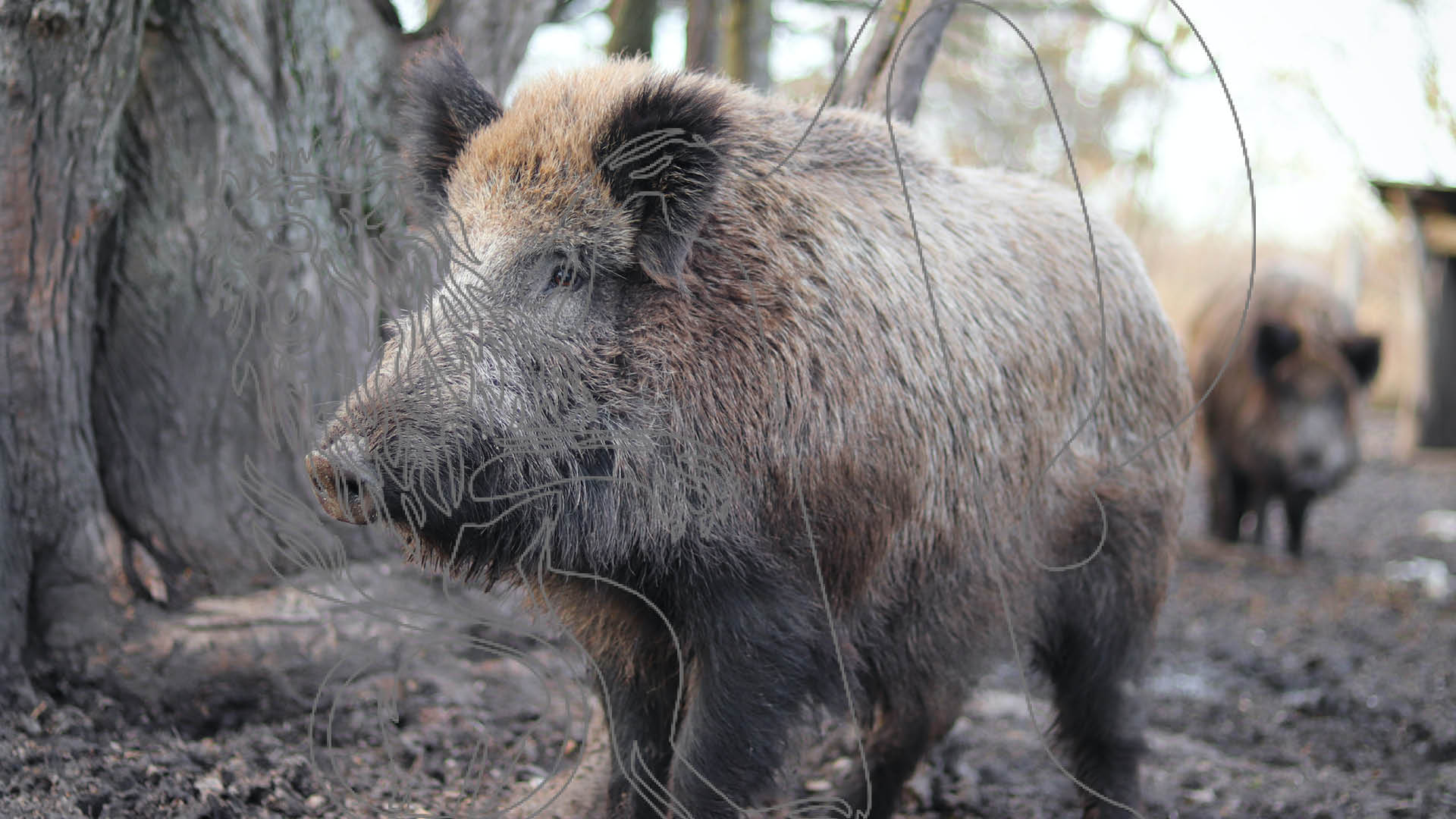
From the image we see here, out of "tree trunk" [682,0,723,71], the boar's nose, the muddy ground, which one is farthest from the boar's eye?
"tree trunk" [682,0,723,71]

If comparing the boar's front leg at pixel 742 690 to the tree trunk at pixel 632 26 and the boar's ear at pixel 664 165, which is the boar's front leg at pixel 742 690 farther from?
the tree trunk at pixel 632 26

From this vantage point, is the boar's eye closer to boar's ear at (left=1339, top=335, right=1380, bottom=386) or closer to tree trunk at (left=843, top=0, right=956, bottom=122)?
tree trunk at (left=843, top=0, right=956, bottom=122)

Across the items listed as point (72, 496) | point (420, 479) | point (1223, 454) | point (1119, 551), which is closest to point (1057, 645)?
point (1119, 551)

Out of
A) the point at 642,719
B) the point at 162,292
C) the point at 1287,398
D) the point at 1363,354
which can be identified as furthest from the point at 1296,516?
the point at 162,292

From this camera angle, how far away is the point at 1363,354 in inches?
333

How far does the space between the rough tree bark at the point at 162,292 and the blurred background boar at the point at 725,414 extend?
0.80m

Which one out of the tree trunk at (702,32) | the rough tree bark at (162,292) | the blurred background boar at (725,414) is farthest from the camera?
the tree trunk at (702,32)

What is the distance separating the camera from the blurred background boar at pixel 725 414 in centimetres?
231

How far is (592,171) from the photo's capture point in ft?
7.98

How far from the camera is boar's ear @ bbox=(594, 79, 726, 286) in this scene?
2.36 metres

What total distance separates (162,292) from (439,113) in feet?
4.49

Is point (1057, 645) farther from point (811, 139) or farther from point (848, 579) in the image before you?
point (811, 139)

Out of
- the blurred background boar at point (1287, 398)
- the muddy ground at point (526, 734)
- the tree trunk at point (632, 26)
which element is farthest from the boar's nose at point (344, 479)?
the blurred background boar at point (1287, 398)

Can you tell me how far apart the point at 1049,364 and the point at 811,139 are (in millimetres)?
973
